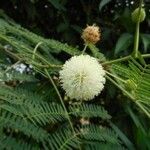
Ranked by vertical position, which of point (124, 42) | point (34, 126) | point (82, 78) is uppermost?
point (124, 42)

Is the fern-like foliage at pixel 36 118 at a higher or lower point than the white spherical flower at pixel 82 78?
lower

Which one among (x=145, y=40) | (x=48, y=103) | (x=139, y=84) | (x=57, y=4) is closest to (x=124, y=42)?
(x=145, y=40)

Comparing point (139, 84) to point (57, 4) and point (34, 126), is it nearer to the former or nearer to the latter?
point (34, 126)

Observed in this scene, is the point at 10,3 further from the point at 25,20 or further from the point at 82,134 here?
the point at 82,134

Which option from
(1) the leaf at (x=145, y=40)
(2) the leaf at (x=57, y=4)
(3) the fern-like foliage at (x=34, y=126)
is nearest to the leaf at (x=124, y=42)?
(1) the leaf at (x=145, y=40)

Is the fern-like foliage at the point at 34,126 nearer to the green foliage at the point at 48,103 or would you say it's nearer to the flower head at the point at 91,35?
the green foliage at the point at 48,103

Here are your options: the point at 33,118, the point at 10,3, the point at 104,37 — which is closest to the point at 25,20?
the point at 10,3
